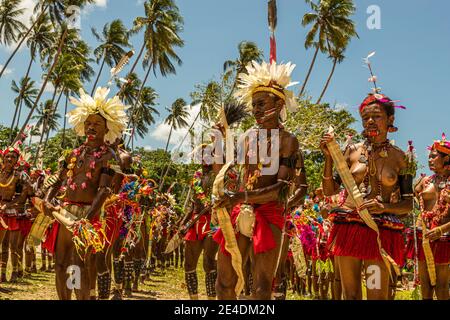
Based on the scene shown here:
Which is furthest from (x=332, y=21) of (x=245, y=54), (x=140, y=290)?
(x=140, y=290)

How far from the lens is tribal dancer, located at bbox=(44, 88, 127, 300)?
5492 millimetres

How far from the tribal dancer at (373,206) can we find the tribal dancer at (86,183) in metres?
2.38

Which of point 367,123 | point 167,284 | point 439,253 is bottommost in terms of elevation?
point 167,284

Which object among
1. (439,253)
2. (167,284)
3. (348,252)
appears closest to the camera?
(348,252)

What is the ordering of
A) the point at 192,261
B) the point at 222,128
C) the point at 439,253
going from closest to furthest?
the point at 222,128 < the point at 439,253 < the point at 192,261

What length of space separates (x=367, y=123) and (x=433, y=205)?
2713mm

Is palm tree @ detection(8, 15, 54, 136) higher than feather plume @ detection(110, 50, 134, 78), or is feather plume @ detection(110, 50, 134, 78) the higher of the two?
palm tree @ detection(8, 15, 54, 136)

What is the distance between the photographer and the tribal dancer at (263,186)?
4.55 meters

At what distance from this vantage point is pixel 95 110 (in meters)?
5.93

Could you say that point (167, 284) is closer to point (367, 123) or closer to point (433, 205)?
point (433, 205)

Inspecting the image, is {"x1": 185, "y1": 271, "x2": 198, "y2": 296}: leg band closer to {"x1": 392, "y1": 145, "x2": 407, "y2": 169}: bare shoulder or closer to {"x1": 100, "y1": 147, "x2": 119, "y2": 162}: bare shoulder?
{"x1": 100, "y1": 147, "x2": 119, "y2": 162}: bare shoulder

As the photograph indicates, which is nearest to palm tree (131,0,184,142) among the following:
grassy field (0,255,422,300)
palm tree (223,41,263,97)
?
palm tree (223,41,263,97)

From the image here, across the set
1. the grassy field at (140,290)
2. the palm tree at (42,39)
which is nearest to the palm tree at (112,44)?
the palm tree at (42,39)
